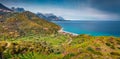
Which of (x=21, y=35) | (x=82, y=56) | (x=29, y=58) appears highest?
(x=29, y=58)

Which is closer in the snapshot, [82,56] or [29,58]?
[29,58]

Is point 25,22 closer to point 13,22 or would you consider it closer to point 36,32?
point 13,22

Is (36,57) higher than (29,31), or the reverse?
(36,57)

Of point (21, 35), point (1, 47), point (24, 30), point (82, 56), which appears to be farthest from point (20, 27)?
point (82, 56)

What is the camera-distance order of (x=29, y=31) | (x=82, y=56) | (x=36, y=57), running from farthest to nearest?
(x=29, y=31) < (x=82, y=56) < (x=36, y=57)

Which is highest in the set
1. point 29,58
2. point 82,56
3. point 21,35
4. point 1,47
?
point 29,58

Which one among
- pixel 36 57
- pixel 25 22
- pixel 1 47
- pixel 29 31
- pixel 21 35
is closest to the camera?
pixel 36 57

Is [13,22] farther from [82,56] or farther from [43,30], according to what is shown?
[82,56]

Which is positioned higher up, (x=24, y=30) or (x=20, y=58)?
(x=20, y=58)

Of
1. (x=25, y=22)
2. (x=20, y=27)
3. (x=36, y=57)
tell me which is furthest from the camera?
(x=25, y=22)
